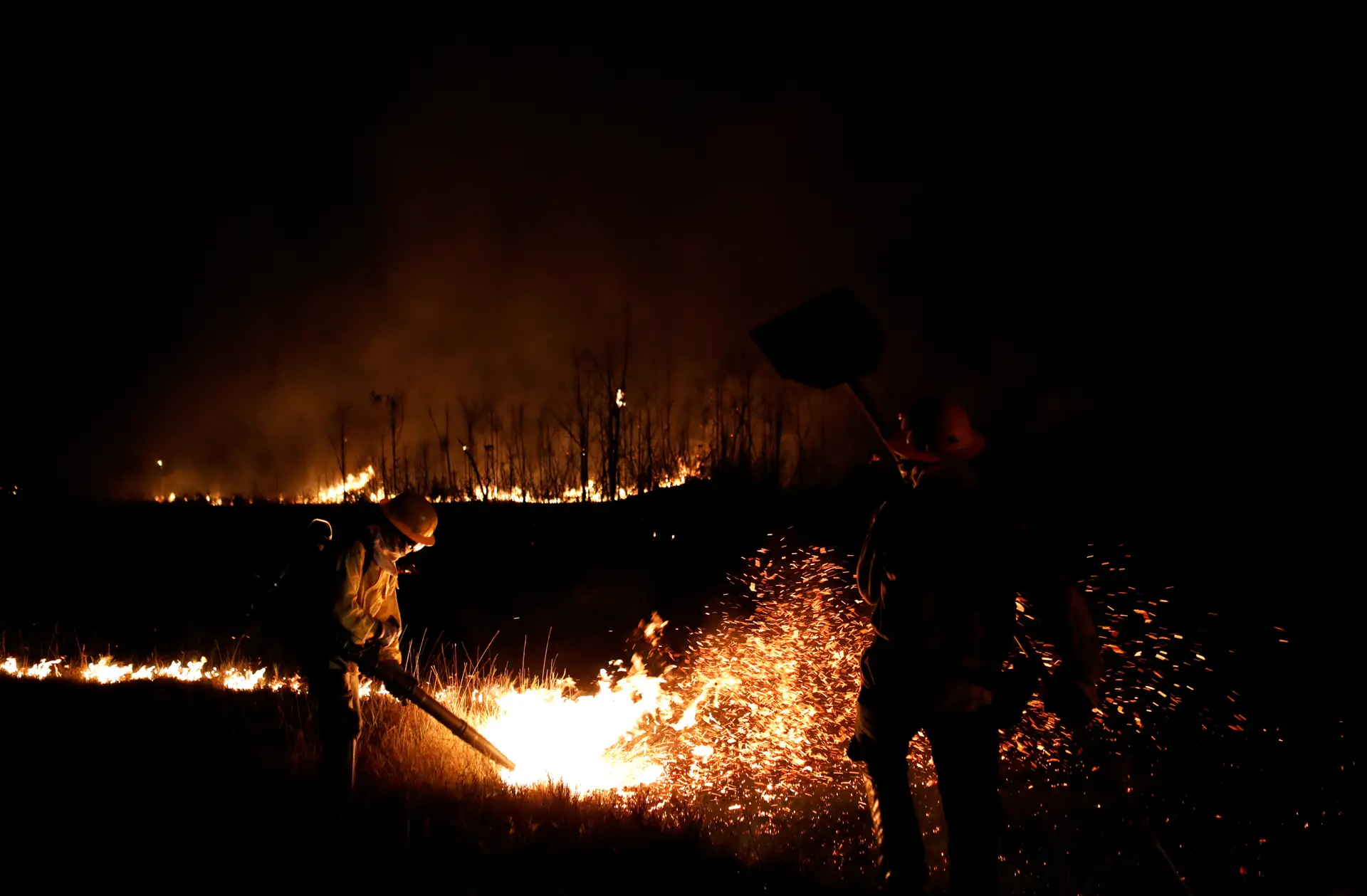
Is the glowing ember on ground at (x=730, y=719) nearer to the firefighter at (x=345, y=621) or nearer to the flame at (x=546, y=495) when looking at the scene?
the firefighter at (x=345, y=621)

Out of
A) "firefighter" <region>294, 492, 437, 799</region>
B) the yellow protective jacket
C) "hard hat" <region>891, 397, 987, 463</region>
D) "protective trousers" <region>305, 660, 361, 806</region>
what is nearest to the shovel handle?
"hard hat" <region>891, 397, 987, 463</region>

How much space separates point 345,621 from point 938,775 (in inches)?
160

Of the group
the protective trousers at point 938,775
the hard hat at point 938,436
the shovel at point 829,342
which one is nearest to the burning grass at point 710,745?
the protective trousers at point 938,775

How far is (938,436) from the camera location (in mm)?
4109

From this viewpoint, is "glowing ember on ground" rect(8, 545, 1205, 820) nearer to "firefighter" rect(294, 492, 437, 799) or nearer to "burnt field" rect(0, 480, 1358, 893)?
"burnt field" rect(0, 480, 1358, 893)

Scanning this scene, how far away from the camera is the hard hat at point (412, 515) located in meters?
5.71

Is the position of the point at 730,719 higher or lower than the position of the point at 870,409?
lower

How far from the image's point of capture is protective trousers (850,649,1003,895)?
12.1ft

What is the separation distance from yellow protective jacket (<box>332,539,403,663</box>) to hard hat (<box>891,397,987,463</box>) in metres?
3.69

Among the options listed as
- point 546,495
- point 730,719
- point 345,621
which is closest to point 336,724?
point 345,621

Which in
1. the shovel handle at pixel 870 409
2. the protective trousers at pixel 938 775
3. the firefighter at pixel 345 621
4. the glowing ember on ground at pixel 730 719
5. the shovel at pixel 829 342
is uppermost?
the shovel at pixel 829 342

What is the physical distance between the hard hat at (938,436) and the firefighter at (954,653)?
41 millimetres

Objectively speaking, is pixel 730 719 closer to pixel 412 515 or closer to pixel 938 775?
pixel 412 515

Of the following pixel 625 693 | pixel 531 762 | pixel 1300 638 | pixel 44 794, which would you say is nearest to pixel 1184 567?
pixel 1300 638
